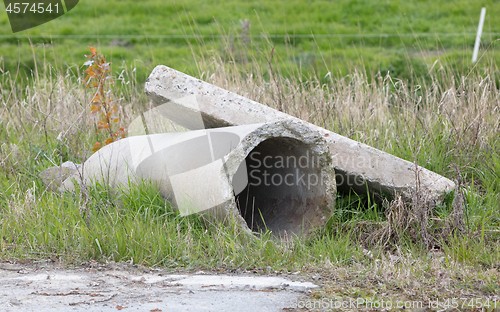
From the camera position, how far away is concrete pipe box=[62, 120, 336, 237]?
3.17m

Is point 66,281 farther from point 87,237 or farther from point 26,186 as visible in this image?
point 26,186

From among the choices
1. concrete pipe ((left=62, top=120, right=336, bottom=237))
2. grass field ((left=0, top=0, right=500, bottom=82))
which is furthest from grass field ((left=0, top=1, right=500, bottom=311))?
grass field ((left=0, top=0, right=500, bottom=82))

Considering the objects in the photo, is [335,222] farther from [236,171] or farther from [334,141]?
[236,171]

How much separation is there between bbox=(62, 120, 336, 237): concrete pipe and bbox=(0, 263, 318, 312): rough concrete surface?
1.98 ft

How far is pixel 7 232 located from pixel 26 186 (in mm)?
906

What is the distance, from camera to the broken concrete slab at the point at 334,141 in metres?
3.52

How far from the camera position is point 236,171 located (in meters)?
3.51

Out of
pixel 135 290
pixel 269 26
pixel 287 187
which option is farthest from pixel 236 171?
pixel 269 26

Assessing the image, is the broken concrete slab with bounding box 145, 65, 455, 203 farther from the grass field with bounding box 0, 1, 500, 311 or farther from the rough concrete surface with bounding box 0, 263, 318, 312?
the rough concrete surface with bounding box 0, 263, 318, 312

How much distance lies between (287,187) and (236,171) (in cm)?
62

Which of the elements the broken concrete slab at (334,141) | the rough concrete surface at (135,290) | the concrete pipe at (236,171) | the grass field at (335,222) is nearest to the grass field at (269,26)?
the grass field at (335,222)

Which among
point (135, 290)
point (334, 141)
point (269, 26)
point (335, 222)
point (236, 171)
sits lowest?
point (335, 222)

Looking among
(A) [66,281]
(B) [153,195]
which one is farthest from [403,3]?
(A) [66,281]

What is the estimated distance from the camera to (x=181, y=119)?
4.04 m
